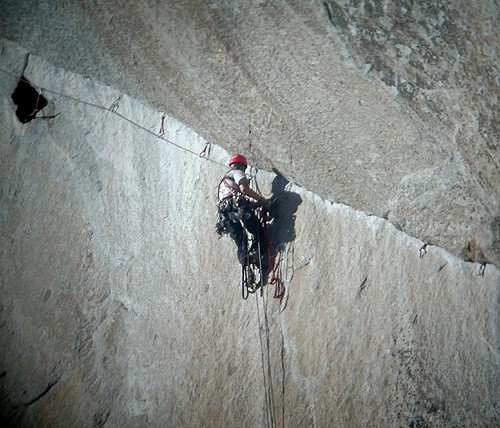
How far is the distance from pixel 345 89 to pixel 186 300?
266cm

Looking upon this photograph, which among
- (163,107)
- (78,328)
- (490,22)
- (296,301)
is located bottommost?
(78,328)

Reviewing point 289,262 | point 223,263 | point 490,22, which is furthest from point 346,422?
point 490,22

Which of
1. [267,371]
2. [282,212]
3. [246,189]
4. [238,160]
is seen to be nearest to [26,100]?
[238,160]

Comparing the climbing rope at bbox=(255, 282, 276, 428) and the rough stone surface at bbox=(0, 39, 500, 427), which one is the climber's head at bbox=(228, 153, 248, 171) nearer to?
the rough stone surface at bbox=(0, 39, 500, 427)

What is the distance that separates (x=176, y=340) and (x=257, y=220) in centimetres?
156

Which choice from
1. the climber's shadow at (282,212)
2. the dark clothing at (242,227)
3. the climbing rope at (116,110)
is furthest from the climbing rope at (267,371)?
the climbing rope at (116,110)

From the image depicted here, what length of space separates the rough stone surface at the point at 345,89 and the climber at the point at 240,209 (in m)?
0.48

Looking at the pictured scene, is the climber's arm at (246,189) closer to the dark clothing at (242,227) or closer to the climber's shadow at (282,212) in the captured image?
the dark clothing at (242,227)

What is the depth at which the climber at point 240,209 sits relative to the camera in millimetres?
5121

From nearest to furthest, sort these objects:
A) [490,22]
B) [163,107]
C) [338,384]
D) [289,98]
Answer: [490,22]
[338,384]
[289,98]
[163,107]

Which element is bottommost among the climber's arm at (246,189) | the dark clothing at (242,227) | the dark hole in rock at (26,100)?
the dark clothing at (242,227)

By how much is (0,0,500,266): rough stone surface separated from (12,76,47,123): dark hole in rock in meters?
1.06

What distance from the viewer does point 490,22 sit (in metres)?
4.09

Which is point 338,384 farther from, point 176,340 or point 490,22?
point 490,22
